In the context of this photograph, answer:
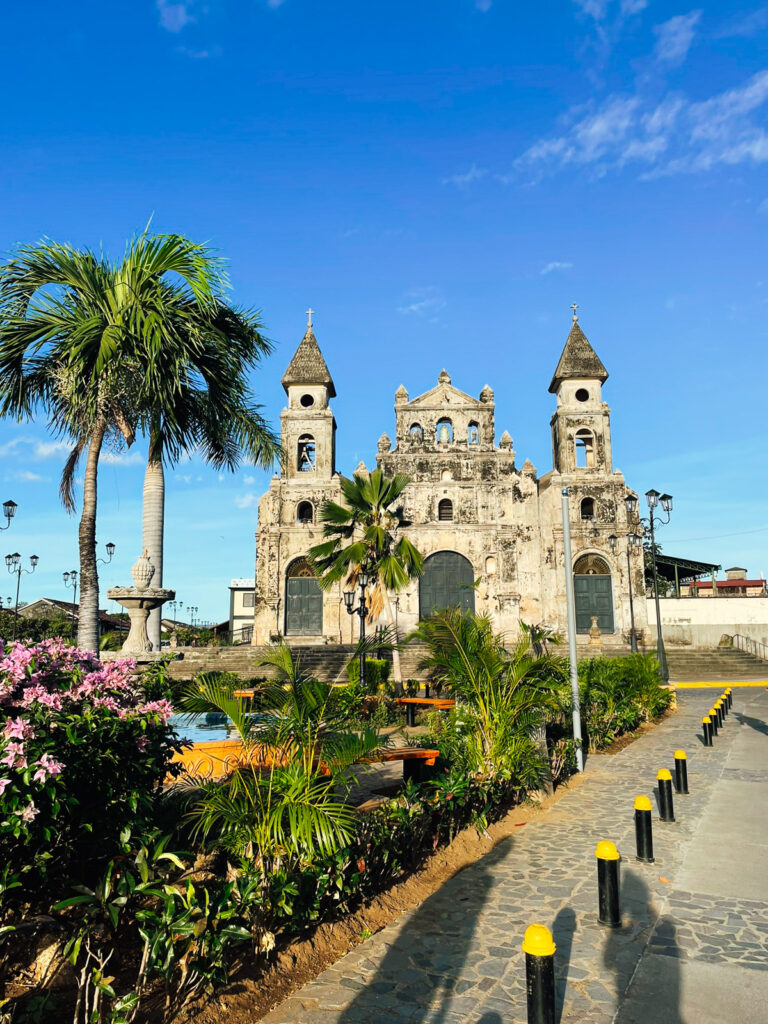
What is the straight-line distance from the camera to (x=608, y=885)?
493 centimetres

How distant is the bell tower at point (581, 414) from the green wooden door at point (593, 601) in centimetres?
510

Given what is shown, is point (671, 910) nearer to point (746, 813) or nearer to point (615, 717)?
point (746, 813)

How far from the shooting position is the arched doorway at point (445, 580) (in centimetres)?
3147

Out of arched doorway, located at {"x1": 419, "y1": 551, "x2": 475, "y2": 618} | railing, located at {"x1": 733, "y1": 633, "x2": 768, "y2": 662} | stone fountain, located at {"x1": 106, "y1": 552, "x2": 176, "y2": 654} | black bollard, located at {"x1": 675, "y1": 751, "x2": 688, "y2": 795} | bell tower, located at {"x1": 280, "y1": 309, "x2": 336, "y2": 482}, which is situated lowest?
black bollard, located at {"x1": 675, "y1": 751, "x2": 688, "y2": 795}

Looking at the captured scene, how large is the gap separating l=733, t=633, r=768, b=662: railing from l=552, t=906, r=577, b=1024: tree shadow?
97.0ft

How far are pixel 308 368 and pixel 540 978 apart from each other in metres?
32.4

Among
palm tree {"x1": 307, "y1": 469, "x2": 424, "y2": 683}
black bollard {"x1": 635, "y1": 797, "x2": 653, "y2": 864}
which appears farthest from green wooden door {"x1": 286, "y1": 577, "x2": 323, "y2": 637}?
black bollard {"x1": 635, "y1": 797, "x2": 653, "y2": 864}

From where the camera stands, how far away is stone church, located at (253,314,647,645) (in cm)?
3123

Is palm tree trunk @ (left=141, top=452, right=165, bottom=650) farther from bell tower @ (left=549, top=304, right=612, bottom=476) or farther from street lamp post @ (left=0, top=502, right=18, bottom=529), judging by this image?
bell tower @ (left=549, top=304, right=612, bottom=476)

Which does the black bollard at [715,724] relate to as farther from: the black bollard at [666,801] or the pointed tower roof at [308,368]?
the pointed tower roof at [308,368]

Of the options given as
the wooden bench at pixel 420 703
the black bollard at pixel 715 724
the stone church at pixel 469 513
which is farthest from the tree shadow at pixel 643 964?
the stone church at pixel 469 513

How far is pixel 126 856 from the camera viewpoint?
4.38 meters

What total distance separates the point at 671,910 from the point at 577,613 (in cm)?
2671

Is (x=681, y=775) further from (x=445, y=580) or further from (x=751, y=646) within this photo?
(x=751, y=646)
